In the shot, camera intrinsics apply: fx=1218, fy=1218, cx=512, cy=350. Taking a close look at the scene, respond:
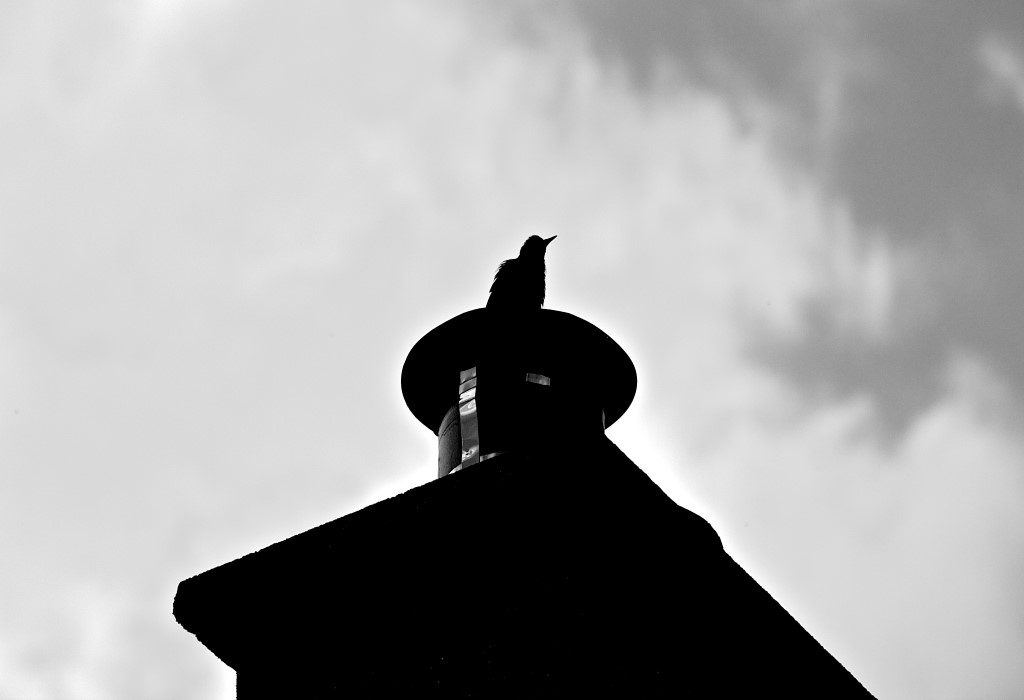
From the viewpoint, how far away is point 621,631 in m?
5.69

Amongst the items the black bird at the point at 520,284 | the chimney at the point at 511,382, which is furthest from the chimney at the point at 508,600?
the black bird at the point at 520,284

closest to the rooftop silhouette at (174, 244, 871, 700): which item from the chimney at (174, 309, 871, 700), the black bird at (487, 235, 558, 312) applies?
the chimney at (174, 309, 871, 700)

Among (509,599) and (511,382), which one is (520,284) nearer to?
(511,382)

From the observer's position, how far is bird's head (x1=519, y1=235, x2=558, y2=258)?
373 inches

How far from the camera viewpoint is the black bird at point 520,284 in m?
8.78

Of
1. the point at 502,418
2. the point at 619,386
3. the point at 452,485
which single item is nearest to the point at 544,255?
the point at 619,386

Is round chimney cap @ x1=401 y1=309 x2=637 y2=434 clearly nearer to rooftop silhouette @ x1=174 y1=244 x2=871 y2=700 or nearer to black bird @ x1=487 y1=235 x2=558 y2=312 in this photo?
black bird @ x1=487 y1=235 x2=558 y2=312

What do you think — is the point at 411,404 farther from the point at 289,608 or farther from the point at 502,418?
the point at 289,608

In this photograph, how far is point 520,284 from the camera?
9008 mm

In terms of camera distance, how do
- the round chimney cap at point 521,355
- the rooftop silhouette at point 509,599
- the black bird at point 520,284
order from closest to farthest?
the rooftop silhouette at point 509,599, the round chimney cap at point 521,355, the black bird at point 520,284

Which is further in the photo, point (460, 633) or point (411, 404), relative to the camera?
point (411, 404)

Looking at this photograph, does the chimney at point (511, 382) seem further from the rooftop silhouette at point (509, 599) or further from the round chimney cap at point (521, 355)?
the rooftop silhouette at point (509, 599)

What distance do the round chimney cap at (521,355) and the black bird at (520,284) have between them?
0.78 feet

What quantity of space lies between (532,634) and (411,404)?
3376 mm
